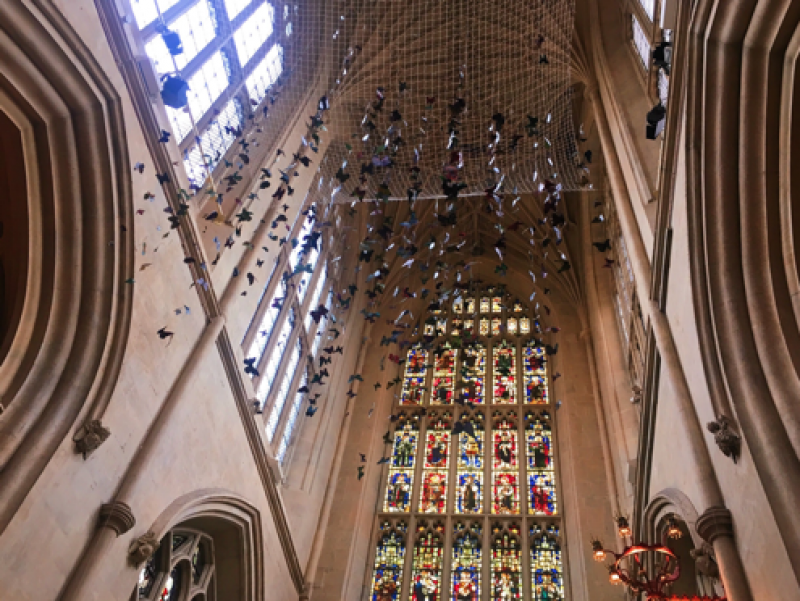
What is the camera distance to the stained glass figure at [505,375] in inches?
471

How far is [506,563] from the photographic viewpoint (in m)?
9.46

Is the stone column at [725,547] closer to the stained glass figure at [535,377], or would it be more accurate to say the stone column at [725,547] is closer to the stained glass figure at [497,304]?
the stained glass figure at [535,377]

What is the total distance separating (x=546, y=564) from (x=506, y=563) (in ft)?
1.76

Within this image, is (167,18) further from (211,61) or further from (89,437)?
(89,437)

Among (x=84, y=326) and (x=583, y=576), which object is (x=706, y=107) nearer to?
(x=84, y=326)

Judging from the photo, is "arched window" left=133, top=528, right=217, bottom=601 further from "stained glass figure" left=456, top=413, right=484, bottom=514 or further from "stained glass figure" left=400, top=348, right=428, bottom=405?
"stained glass figure" left=400, top=348, right=428, bottom=405

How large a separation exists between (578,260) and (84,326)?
10.6m

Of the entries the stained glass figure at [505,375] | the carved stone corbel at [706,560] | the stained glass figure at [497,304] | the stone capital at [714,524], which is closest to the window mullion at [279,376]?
the stained glass figure at [505,375]

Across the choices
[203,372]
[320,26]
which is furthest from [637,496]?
[320,26]

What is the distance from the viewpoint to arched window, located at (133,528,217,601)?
6664mm

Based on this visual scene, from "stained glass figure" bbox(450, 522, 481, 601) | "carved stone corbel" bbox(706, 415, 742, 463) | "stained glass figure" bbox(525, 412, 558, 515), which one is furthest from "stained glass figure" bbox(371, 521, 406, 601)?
"carved stone corbel" bbox(706, 415, 742, 463)

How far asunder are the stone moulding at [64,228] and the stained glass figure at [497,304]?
9.49 m

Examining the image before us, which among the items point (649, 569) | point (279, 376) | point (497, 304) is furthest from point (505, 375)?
point (649, 569)

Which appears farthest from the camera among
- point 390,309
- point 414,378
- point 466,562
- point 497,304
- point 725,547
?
point 390,309
